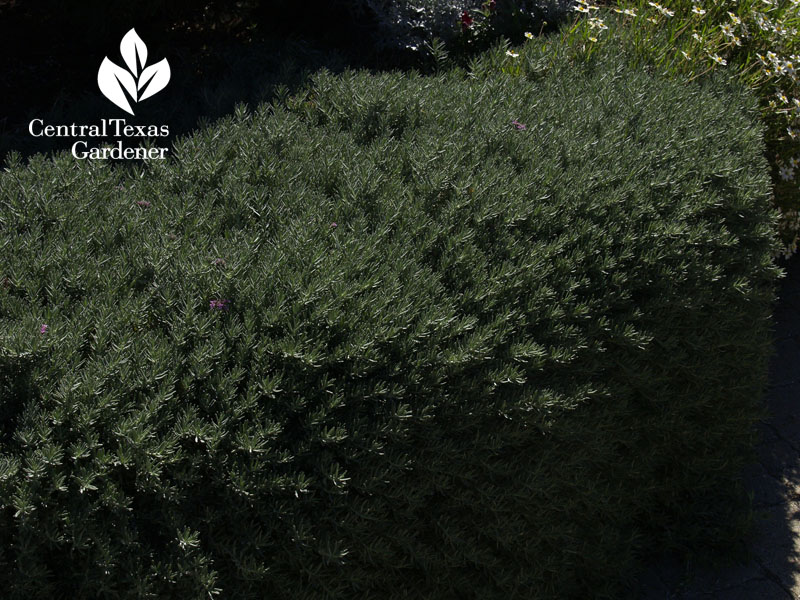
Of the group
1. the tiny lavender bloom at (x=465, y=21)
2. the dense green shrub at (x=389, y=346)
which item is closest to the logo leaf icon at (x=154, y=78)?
the dense green shrub at (x=389, y=346)

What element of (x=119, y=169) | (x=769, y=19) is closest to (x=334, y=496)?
(x=119, y=169)

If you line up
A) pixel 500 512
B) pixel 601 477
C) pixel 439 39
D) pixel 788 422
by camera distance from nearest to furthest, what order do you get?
pixel 500 512
pixel 601 477
pixel 788 422
pixel 439 39

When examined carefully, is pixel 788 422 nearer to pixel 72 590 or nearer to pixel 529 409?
pixel 529 409

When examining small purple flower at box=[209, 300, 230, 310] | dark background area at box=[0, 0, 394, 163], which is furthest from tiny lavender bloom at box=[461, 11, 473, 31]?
small purple flower at box=[209, 300, 230, 310]

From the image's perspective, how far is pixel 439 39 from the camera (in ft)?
14.7

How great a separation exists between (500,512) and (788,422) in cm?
241

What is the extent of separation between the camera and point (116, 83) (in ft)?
13.0

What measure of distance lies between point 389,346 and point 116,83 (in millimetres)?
2467

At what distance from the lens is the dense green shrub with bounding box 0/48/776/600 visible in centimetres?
190

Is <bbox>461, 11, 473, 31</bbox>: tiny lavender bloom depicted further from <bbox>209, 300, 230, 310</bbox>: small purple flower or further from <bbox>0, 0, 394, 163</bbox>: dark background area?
<bbox>209, 300, 230, 310</bbox>: small purple flower

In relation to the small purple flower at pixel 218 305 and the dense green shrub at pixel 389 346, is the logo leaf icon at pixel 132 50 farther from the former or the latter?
the small purple flower at pixel 218 305

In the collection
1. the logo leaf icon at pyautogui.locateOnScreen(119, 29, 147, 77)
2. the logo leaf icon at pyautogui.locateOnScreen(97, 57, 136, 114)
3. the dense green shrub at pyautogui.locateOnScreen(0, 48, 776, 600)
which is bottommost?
the dense green shrub at pyautogui.locateOnScreen(0, 48, 776, 600)

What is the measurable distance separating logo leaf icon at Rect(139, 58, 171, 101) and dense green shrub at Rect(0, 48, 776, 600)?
34.6 inches

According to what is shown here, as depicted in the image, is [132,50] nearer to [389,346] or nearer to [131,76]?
[131,76]
